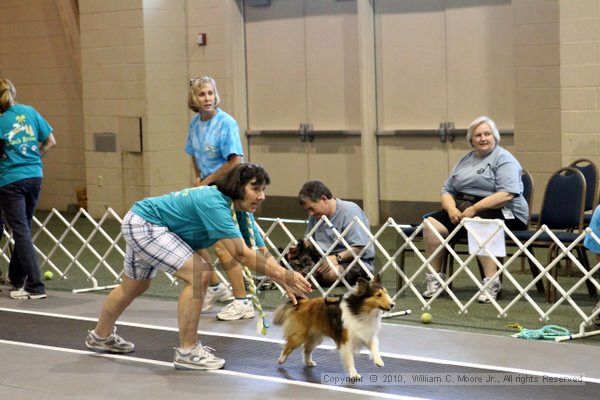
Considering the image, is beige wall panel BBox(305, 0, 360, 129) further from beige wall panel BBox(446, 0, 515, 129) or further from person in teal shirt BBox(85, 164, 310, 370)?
person in teal shirt BBox(85, 164, 310, 370)

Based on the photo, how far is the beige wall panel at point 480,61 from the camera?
29.7 feet

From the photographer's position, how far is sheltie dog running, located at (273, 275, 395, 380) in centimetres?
425

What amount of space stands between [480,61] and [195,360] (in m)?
5.46

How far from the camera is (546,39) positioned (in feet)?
28.3

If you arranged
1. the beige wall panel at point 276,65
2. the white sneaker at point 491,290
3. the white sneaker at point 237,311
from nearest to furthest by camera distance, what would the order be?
1. the white sneaker at point 237,311
2. the white sneaker at point 491,290
3. the beige wall panel at point 276,65

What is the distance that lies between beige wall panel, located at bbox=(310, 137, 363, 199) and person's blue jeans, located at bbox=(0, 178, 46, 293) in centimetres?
425

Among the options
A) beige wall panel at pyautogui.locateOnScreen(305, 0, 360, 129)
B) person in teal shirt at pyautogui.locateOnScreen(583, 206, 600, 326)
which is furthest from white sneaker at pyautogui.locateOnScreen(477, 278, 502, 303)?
beige wall panel at pyautogui.locateOnScreen(305, 0, 360, 129)

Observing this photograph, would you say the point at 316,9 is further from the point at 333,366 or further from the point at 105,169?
the point at 333,366

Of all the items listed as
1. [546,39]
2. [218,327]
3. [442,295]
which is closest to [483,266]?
[442,295]

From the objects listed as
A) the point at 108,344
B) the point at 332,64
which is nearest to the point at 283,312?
the point at 108,344

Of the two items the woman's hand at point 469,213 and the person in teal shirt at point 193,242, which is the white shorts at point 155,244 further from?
the woman's hand at point 469,213

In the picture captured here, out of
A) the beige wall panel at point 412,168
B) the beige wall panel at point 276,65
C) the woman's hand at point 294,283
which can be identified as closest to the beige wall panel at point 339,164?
the beige wall panel at point 412,168

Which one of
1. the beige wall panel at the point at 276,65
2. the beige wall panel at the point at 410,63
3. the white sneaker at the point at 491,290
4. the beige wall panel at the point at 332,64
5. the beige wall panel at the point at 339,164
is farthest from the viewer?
the beige wall panel at the point at 276,65

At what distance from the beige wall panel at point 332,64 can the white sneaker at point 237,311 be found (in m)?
4.64
